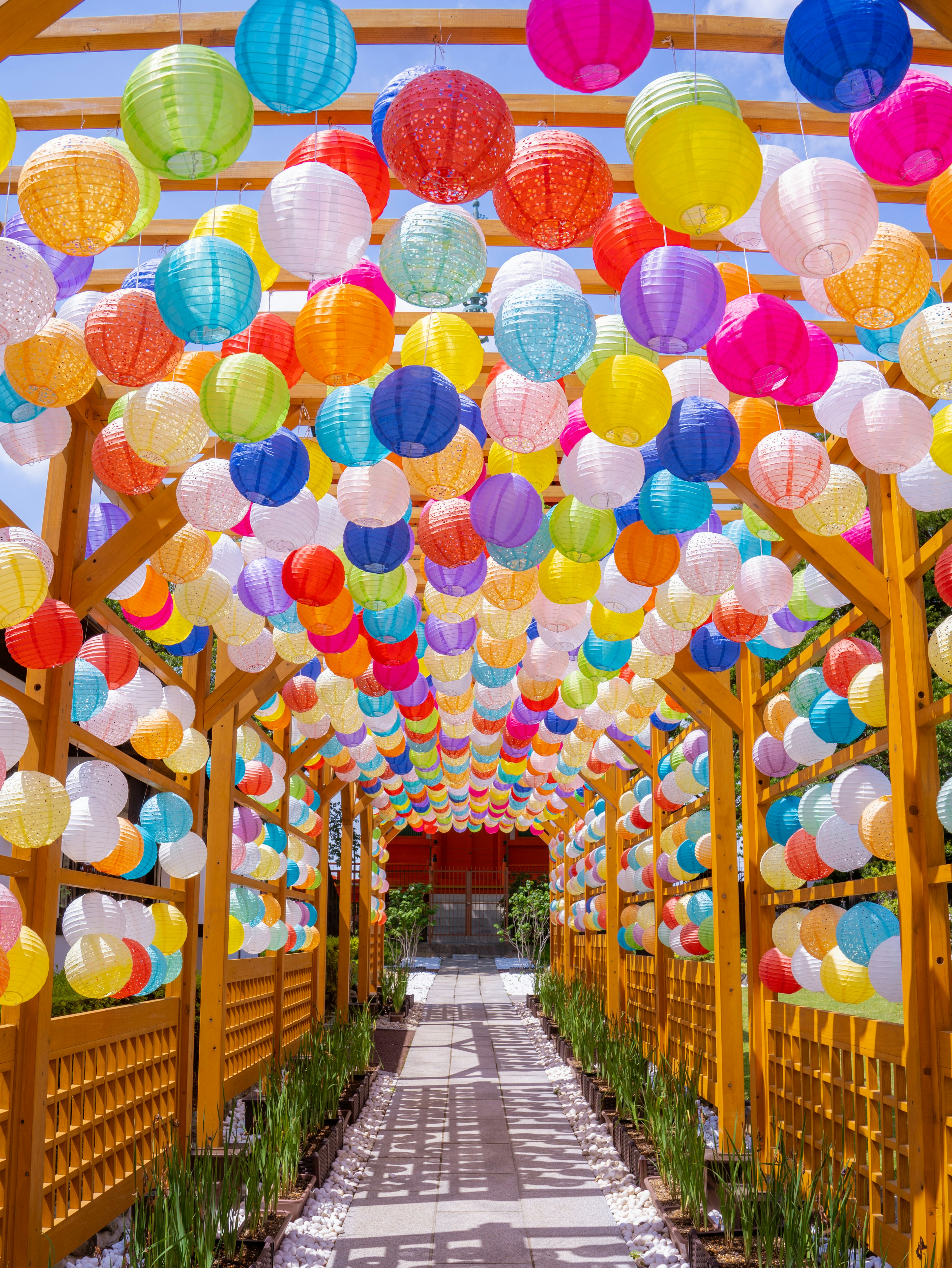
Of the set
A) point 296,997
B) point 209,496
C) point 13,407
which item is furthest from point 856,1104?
point 296,997

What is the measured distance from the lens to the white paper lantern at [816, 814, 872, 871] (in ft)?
13.7

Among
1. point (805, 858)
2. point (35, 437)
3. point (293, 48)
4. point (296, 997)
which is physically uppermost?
point (293, 48)

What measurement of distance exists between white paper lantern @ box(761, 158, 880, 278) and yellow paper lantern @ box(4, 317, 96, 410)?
6.35 ft

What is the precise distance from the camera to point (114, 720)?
450 cm

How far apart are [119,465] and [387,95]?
149 centimetres

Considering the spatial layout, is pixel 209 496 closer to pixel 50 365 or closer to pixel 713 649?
pixel 50 365

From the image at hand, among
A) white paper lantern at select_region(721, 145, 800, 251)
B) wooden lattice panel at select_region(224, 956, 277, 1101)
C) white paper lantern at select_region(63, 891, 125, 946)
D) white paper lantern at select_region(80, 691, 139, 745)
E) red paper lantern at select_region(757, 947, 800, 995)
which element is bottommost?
wooden lattice panel at select_region(224, 956, 277, 1101)

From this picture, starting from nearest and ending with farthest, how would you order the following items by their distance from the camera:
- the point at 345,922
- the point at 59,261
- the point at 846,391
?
the point at 59,261
the point at 846,391
the point at 345,922

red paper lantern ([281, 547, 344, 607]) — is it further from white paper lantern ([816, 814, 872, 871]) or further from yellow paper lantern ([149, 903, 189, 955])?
white paper lantern ([816, 814, 872, 871])

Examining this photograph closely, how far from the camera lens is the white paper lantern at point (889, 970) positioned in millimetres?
3689

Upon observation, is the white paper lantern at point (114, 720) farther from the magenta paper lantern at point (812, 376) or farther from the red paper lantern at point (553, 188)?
the magenta paper lantern at point (812, 376)

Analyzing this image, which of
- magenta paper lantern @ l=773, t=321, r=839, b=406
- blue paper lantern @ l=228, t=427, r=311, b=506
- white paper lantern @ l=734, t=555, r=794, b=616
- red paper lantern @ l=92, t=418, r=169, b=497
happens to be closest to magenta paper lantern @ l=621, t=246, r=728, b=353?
magenta paper lantern @ l=773, t=321, r=839, b=406

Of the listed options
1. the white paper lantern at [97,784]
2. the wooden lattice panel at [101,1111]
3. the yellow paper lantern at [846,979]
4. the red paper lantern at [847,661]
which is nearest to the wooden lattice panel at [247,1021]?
the wooden lattice panel at [101,1111]

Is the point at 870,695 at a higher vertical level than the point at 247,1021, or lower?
higher
